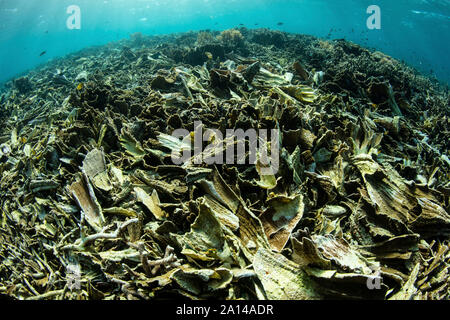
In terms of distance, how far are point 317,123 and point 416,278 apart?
2.15 m

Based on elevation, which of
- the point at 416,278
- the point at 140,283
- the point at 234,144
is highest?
the point at 234,144

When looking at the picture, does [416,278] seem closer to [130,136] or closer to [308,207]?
[308,207]

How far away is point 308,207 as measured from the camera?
85.2 inches

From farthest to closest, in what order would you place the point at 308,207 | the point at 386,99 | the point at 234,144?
the point at 386,99 < the point at 234,144 < the point at 308,207

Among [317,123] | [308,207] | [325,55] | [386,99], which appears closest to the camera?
[308,207]

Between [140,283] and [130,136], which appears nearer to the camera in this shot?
[140,283]

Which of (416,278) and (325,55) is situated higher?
(325,55)
